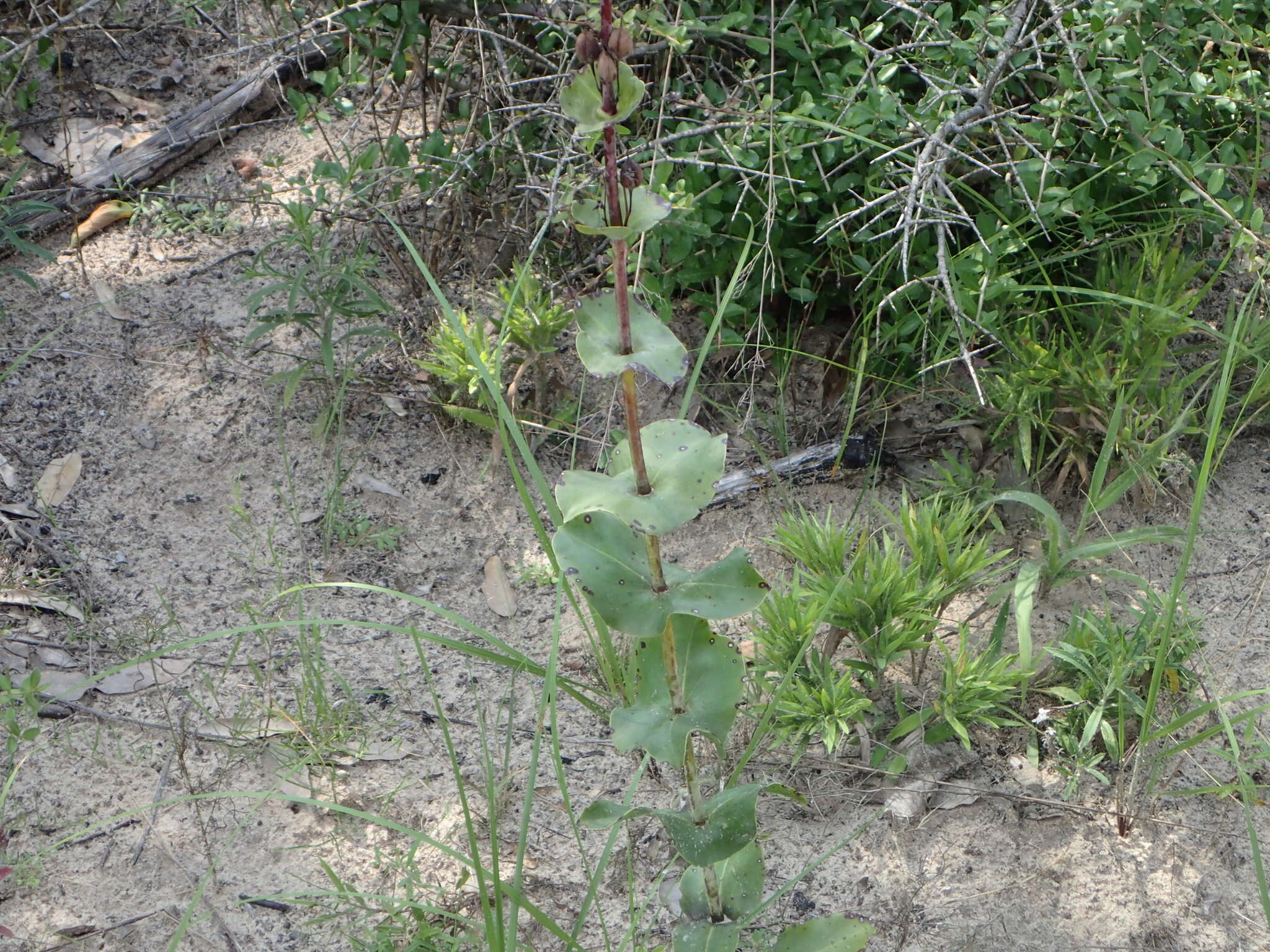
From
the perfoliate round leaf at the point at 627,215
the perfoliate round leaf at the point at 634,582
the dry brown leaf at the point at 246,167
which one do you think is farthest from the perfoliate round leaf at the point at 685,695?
the dry brown leaf at the point at 246,167

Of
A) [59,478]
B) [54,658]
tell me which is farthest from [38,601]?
[59,478]

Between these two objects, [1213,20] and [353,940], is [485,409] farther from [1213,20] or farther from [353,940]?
[1213,20]

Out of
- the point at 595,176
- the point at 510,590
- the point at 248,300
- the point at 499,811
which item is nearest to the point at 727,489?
the point at 510,590

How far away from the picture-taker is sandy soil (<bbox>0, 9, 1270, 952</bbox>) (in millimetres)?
2004

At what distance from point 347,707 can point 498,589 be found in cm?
51

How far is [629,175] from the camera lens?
1249mm

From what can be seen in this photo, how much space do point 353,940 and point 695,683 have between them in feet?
2.53

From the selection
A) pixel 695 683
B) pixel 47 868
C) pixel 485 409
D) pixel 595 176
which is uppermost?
pixel 595 176

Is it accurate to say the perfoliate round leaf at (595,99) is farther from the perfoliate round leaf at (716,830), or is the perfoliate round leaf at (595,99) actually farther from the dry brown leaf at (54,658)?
the dry brown leaf at (54,658)

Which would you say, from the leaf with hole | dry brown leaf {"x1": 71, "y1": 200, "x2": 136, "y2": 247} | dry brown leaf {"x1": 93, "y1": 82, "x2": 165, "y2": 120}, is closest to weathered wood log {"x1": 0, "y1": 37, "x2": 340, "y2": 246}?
dry brown leaf {"x1": 71, "y1": 200, "x2": 136, "y2": 247}

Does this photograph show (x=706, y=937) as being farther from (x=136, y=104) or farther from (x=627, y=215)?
(x=136, y=104)

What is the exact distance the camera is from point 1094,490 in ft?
7.70

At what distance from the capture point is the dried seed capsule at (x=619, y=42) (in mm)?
1174

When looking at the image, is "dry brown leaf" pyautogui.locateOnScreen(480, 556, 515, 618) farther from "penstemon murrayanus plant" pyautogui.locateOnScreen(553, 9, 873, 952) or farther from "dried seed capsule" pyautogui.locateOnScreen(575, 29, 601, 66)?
"dried seed capsule" pyautogui.locateOnScreen(575, 29, 601, 66)
